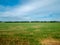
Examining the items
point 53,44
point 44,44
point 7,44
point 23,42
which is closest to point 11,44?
point 7,44

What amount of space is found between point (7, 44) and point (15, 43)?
0.48 meters

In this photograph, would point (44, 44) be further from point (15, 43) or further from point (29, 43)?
point (15, 43)

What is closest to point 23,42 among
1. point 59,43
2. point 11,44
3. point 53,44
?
point 11,44

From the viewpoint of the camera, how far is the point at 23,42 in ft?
22.0

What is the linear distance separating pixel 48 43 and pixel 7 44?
8.13 ft

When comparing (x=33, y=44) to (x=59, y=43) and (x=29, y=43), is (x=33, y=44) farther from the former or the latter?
(x=59, y=43)

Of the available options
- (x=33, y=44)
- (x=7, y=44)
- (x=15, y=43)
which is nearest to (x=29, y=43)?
(x=33, y=44)

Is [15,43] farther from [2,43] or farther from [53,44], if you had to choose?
[53,44]

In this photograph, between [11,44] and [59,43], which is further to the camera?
[59,43]

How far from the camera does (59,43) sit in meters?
6.64

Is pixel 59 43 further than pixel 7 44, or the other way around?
pixel 59 43

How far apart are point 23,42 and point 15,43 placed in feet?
1.84

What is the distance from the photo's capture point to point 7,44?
6.23 m

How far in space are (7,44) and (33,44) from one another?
60.5 inches
